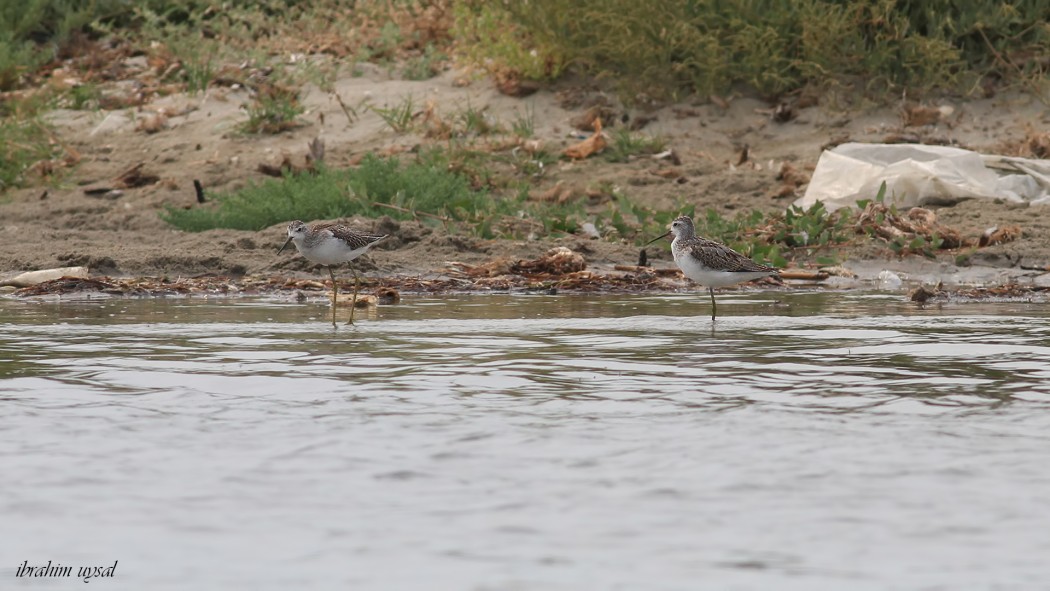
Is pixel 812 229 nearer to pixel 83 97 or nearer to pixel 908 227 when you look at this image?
pixel 908 227

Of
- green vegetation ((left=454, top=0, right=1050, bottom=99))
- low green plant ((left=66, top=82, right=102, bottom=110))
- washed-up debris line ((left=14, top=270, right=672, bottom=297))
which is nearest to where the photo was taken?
washed-up debris line ((left=14, top=270, right=672, bottom=297))

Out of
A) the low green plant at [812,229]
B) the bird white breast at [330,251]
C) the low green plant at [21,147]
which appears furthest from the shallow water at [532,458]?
the low green plant at [21,147]

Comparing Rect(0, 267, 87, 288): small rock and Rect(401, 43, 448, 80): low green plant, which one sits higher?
Rect(401, 43, 448, 80): low green plant

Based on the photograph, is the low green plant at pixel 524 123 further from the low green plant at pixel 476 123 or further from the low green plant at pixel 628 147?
the low green plant at pixel 628 147

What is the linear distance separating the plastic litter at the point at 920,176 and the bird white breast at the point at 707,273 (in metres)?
3.93

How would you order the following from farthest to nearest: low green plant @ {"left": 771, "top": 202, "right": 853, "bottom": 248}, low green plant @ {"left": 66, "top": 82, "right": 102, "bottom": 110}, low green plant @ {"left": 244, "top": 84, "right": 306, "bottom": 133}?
low green plant @ {"left": 66, "top": 82, "right": 102, "bottom": 110} → low green plant @ {"left": 244, "top": 84, "right": 306, "bottom": 133} → low green plant @ {"left": 771, "top": 202, "right": 853, "bottom": 248}

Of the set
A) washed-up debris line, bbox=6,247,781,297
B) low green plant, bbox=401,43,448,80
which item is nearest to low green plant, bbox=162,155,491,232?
washed-up debris line, bbox=6,247,781,297

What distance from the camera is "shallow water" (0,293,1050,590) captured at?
423cm

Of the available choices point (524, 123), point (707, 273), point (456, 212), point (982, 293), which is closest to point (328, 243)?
point (707, 273)

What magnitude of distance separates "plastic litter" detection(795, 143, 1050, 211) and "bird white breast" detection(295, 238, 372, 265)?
5288 millimetres
